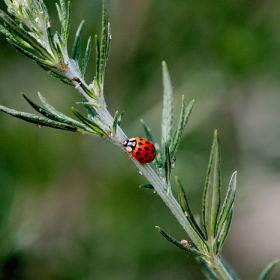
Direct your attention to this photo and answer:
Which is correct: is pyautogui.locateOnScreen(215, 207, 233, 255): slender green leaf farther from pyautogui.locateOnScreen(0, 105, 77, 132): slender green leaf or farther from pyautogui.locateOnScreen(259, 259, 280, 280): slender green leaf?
pyautogui.locateOnScreen(0, 105, 77, 132): slender green leaf

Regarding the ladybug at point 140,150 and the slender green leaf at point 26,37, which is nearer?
the slender green leaf at point 26,37

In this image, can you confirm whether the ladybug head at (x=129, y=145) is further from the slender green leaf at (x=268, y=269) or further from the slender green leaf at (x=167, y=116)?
the slender green leaf at (x=268, y=269)

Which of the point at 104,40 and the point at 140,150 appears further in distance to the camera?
the point at 140,150

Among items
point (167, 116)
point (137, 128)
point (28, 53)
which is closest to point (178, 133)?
point (167, 116)

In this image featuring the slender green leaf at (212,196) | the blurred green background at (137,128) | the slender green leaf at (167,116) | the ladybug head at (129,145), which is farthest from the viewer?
the blurred green background at (137,128)

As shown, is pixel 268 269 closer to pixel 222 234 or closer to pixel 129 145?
pixel 222 234

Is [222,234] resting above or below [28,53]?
below

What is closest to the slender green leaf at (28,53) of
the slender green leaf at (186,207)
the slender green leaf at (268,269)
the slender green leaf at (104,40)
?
the slender green leaf at (104,40)

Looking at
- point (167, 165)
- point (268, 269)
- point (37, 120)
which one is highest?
point (37, 120)
